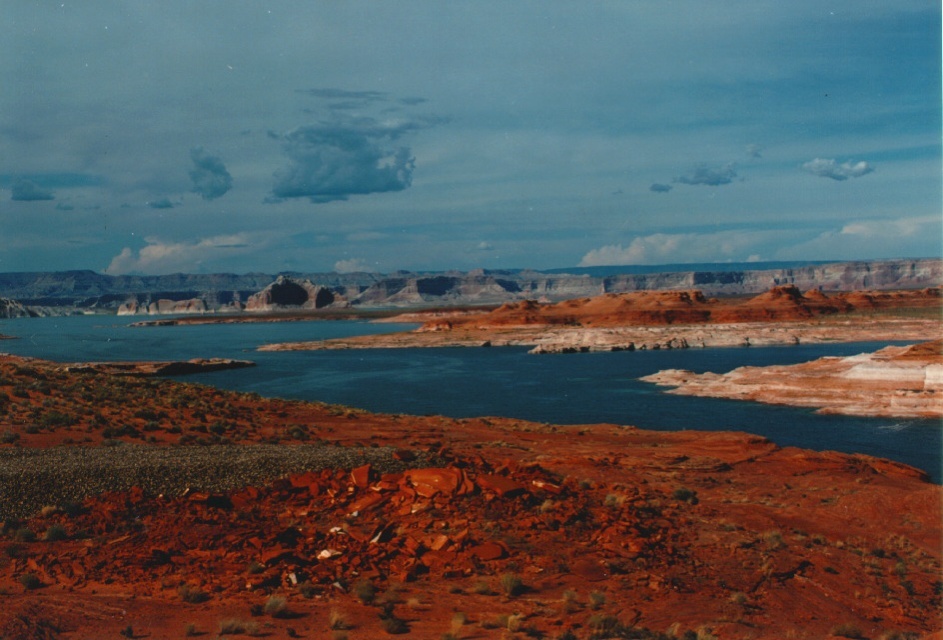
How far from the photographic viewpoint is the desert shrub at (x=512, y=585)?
13.8m

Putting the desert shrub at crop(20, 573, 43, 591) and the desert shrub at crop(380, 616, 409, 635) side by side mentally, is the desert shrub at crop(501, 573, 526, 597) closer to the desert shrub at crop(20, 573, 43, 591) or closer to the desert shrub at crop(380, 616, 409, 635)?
the desert shrub at crop(380, 616, 409, 635)

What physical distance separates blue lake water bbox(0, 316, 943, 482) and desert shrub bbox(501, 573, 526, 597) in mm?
24704

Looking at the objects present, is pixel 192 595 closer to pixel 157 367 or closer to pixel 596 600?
pixel 596 600

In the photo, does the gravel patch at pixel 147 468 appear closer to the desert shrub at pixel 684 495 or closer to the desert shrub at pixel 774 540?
the desert shrub at pixel 684 495

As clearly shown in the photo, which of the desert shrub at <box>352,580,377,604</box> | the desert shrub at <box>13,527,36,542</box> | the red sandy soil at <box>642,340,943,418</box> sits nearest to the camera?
the desert shrub at <box>352,580,377,604</box>

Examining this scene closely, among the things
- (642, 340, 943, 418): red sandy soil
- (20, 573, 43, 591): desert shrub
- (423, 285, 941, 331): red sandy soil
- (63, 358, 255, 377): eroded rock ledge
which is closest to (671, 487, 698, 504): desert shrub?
(20, 573, 43, 591): desert shrub

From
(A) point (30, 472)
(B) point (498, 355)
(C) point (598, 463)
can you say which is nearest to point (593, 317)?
(B) point (498, 355)

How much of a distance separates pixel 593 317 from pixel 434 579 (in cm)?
13805

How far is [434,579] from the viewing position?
569 inches

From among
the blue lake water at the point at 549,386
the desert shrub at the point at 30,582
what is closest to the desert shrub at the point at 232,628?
the desert shrub at the point at 30,582

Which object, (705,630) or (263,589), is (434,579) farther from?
(705,630)

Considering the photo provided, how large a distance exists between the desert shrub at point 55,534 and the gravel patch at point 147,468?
1.48 meters

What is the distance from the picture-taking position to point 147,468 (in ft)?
63.9

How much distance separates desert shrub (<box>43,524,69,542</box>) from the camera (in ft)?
50.6
